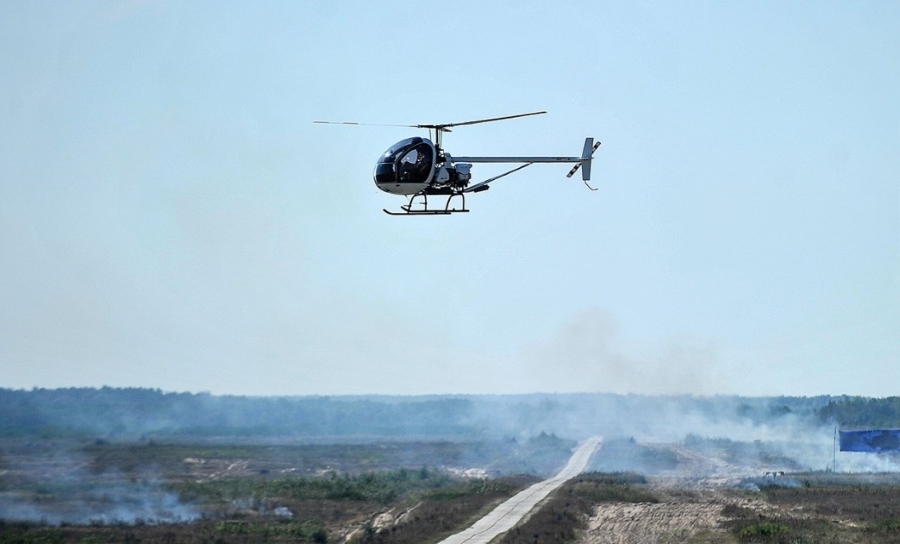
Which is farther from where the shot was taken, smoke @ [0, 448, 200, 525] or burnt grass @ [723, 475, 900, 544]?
smoke @ [0, 448, 200, 525]

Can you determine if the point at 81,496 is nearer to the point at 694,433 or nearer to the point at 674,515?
the point at 674,515

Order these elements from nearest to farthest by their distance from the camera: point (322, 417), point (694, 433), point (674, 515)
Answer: point (674, 515)
point (694, 433)
point (322, 417)

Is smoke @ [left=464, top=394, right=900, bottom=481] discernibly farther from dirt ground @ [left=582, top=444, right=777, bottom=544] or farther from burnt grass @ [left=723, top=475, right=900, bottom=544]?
burnt grass @ [left=723, top=475, right=900, bottom=544]

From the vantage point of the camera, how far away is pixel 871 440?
326 ft

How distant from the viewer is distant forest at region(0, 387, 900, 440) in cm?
12612

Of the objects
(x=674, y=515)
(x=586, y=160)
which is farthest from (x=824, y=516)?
Answer: (x=586, y=160)

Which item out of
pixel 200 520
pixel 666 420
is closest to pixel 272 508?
pixel 200 520

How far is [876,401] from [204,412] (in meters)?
89.8

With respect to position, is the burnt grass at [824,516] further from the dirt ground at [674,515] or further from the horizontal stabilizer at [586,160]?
the horizontal stabilizer at [586,160]

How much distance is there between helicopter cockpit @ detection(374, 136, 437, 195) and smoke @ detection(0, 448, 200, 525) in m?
24.1

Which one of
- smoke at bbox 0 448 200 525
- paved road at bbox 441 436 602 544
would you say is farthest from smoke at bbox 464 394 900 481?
smoke at bbox 0 448 200 525

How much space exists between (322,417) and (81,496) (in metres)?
130

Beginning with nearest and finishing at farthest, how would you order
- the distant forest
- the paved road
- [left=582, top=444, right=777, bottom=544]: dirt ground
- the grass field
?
the paved road → the grass field → [left=582, top=444, right=777, bottom=544]: dirt ground → the distant forest

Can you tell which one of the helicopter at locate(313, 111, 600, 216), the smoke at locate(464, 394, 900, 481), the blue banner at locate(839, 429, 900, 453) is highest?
the helicopter at locate(313, 111, 600, 216)
